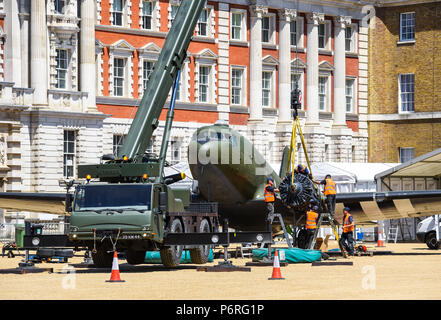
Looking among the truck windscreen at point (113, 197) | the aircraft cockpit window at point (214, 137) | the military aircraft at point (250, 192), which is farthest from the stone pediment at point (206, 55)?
the truck windscreen at point (113, 197)

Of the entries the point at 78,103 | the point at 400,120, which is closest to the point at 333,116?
the point at 400,120

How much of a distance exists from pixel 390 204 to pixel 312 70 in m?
31.2

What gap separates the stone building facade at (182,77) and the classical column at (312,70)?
0.06 m

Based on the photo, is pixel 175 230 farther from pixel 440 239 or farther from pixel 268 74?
pixel 268 74

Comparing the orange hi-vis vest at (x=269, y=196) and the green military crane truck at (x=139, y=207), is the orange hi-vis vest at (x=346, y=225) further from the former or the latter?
the green military crane truck at (x=139, y=207)

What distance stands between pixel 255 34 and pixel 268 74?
3056mm

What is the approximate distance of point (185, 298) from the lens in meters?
19.5

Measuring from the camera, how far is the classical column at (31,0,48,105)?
2143 inches

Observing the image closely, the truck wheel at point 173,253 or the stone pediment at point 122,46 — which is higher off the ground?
the stone pediment at point 122,46

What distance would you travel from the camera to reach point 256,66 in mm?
65438

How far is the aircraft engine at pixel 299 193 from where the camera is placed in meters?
34.2

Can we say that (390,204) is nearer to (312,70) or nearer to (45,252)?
(45,252)

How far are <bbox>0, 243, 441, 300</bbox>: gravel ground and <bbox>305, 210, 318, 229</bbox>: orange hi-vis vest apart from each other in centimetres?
323

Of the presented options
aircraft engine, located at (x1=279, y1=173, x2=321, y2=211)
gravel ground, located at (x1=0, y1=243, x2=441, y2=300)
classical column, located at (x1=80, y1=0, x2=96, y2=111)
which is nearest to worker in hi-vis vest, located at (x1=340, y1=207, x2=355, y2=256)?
aircraft engine, located at (x1=279, y1=173, x2=321, y2=211)
